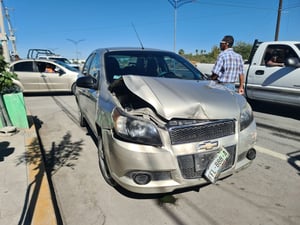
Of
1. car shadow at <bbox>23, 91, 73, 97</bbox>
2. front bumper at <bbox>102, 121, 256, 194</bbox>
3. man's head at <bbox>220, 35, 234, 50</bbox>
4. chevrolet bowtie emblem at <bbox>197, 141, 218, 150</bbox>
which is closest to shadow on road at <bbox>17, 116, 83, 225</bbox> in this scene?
front bumper at <bbox>102, 121, 256, 194</bbox>

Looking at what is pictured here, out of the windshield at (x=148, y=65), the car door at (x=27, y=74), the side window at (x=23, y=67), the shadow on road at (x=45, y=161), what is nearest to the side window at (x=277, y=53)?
the windshield at (x=148, y=65)

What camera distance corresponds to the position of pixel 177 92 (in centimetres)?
255

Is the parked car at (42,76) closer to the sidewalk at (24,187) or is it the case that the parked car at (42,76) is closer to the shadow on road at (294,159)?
the sidewalk at (24,187)

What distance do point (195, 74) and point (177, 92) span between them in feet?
4.29

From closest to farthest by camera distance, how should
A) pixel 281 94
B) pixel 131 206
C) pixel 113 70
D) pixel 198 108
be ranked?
pixel 198 108
pixel 131 206
pixel 113 70
pixel 281 94

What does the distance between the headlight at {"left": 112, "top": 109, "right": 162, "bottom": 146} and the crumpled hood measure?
0.18 metres

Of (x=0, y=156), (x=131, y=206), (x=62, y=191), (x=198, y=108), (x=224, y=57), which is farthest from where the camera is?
(x=224, y=57)

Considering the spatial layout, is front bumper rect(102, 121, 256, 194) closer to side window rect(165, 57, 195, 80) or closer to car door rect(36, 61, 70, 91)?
side window rect(165, 57, 195, 80)

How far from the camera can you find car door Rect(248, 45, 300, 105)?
5.68 m

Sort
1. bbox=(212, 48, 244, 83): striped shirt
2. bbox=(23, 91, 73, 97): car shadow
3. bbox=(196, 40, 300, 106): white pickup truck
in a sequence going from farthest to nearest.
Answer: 1. bbox=(23, 91, 73, 97): car shadow
2. bbox=(196, 40, 300, 106): white pickup truck
3. bbox=(212, 48, 244, 83): striped shirt

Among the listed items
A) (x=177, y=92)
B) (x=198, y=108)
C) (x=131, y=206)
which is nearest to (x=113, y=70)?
(x=177, y=92)

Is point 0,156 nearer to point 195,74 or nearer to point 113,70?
point 113,70

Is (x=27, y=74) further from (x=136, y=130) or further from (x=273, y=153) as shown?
(x=273, y=153)

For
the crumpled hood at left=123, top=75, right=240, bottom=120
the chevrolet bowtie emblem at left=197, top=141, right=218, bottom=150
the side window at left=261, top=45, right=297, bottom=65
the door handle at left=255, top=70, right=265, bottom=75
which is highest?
the side window at left=261, top=45, right=297, bottom=65
